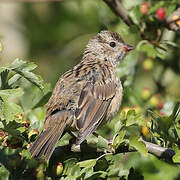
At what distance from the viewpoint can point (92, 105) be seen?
443 centimetres

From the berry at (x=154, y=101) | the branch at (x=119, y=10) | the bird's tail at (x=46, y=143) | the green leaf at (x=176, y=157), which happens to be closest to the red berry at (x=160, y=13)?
the branch at (x=119, y=10)

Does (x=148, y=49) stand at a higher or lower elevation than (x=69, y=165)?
higher

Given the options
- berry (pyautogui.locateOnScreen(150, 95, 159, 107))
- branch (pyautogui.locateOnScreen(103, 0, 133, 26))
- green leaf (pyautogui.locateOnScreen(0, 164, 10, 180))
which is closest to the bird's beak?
branch (pyautogui.locateOnScreen(103, 0, 133, 26))

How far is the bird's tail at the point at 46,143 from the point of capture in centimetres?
340

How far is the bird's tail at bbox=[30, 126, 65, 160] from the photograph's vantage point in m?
3.40

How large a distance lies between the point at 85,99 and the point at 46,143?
39.1 inches

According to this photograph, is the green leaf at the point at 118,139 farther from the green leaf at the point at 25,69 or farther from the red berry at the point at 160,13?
the red berry at the point at 160,13

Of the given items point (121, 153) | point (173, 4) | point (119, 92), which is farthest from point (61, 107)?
point (173, 4)

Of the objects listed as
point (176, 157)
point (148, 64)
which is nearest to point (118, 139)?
point (176, 157)

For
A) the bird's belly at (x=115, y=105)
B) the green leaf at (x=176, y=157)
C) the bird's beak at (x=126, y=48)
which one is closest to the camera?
the green leaf at (x=176, y=157)

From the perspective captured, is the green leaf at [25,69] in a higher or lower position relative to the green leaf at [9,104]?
higher

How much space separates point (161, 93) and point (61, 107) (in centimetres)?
164

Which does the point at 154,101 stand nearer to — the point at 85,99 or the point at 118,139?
the point at 85,99

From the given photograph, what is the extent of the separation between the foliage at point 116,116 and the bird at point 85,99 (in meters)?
0.11
